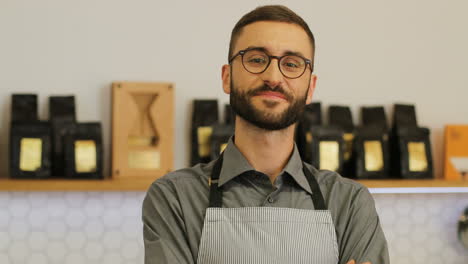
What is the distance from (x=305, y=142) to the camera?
94.5 inches

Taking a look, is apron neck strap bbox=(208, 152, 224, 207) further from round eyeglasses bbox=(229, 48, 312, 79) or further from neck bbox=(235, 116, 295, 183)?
round eyeglasses bbox=(229, 48, 312, 79)

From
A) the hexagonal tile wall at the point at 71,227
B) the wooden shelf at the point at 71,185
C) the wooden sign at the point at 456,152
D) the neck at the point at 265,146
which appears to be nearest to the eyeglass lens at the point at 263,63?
the neck at the point at 265,146

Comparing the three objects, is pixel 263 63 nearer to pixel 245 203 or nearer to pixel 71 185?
pixel 245 203

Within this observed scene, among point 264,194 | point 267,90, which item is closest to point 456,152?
point 264,194

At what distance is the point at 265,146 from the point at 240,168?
0.25 feet

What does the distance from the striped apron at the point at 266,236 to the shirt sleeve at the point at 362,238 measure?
3cm

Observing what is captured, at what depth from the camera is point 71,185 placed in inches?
84.0

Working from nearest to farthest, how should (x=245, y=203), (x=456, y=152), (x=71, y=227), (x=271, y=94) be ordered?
(x=271, y=94)
(x=245, y=203)
(x=71, y=227)
(x=456, y=152)

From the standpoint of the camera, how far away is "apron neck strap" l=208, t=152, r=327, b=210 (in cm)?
137

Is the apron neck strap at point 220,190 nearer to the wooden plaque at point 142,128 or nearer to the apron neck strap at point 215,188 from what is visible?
the apron neck strap at point 215,188

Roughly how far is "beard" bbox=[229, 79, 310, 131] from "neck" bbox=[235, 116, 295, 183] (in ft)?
0.10

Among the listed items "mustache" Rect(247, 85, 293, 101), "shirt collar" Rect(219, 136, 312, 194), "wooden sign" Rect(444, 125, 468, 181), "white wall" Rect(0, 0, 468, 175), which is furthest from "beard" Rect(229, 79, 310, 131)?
"wooden sign" Rect(444, 125, 468, 181)

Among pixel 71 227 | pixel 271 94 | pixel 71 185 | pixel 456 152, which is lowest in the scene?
pixel 71 227

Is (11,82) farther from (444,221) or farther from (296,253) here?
(444,221)
